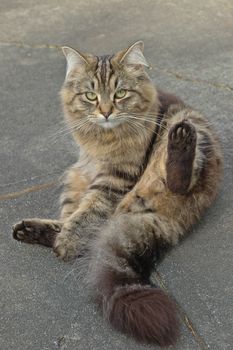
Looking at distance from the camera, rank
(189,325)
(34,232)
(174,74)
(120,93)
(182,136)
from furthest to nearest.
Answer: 1. (174,74)
2. (120,93)
3. (34,232)
4. (182,136)
5. (189,325)

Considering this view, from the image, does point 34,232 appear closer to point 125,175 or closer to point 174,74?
point 125,175

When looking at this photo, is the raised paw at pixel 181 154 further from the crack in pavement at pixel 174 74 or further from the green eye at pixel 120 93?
the crack in pavement at pixel 174 74

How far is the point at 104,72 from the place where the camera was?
2768mm

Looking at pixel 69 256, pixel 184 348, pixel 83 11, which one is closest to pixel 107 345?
pixel 184 348

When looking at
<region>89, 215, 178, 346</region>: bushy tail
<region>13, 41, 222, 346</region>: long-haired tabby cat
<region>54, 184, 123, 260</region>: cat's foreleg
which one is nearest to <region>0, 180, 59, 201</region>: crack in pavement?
<region>13, 41, 222, 346</region>: long-haired tabby cat

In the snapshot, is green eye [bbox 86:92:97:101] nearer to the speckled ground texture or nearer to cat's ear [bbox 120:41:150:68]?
cat's ear [bbox 120:41:150:68]

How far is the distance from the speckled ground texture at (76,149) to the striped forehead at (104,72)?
0.75m

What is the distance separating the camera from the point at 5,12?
5.78m

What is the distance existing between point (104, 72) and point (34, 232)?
2.95 ft

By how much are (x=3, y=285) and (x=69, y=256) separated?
0.34m

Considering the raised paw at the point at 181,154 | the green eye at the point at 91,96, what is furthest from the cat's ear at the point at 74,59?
the raised paw at the point at 181,154

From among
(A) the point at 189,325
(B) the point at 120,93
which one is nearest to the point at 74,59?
(B) the point at 120,93

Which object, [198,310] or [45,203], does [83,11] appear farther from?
[198,310]

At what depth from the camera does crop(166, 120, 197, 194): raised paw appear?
8.32 ft
